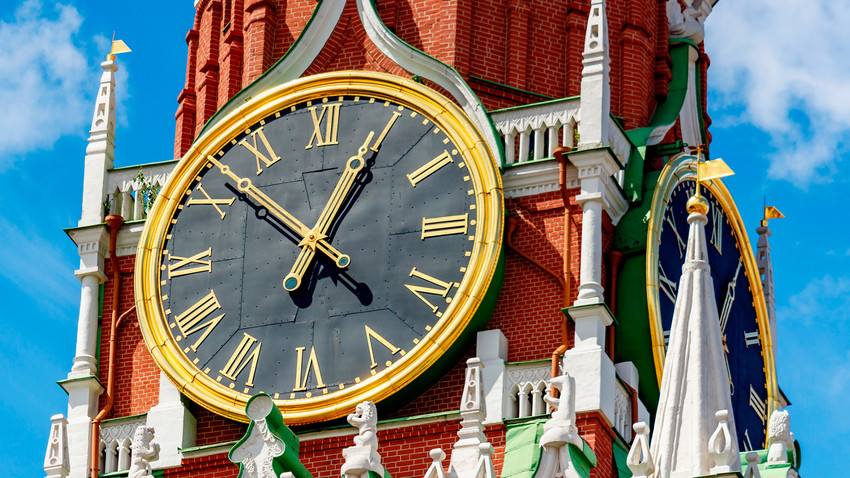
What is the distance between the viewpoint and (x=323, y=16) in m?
32.1

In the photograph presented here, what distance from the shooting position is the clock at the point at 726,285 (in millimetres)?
30391

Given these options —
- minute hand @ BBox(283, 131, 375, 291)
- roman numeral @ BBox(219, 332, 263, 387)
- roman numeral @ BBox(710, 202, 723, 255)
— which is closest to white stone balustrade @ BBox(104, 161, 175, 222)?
minute hand @ BBox(283, 131, 375, 291)

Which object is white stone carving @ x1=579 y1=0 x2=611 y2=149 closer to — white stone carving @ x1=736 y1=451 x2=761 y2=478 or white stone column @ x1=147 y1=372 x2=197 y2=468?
white stone carving @ x1=736 y1=451 x2=761 y2=478

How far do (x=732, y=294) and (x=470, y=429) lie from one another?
18.6 ft

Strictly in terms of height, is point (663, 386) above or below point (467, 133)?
below

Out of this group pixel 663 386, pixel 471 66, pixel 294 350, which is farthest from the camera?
pixel 471 66

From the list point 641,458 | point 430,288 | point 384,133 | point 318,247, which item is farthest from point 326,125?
point 641,458

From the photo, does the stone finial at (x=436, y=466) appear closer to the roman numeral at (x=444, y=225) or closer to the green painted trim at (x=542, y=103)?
the roman numeral at (x=444, y=225)

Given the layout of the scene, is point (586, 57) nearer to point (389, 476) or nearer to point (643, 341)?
point (643, 341)

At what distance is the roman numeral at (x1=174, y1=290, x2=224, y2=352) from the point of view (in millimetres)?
30250

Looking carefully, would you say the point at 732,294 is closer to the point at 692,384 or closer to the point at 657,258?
the point at 657,258

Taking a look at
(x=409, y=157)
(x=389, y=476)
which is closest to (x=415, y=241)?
(x=409, y=157)

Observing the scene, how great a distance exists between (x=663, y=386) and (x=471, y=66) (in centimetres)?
515

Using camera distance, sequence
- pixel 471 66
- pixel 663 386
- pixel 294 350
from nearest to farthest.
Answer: pixel 663 386
pixel 294 350
pixel 471 66
